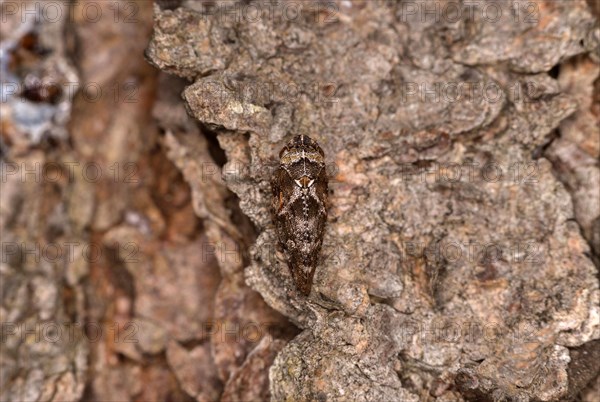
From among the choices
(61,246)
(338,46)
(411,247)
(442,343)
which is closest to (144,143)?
(61,246)

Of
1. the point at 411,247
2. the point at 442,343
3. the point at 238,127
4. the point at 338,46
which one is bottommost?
the point at 442,343

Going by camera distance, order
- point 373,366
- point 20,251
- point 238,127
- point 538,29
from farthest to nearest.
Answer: point 20,251, point 538,29, point 238,127, point 373,366

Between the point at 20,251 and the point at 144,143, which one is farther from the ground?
the point at 144,143

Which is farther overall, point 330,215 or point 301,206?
point 330,215

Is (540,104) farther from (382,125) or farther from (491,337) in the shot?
(491,337)
